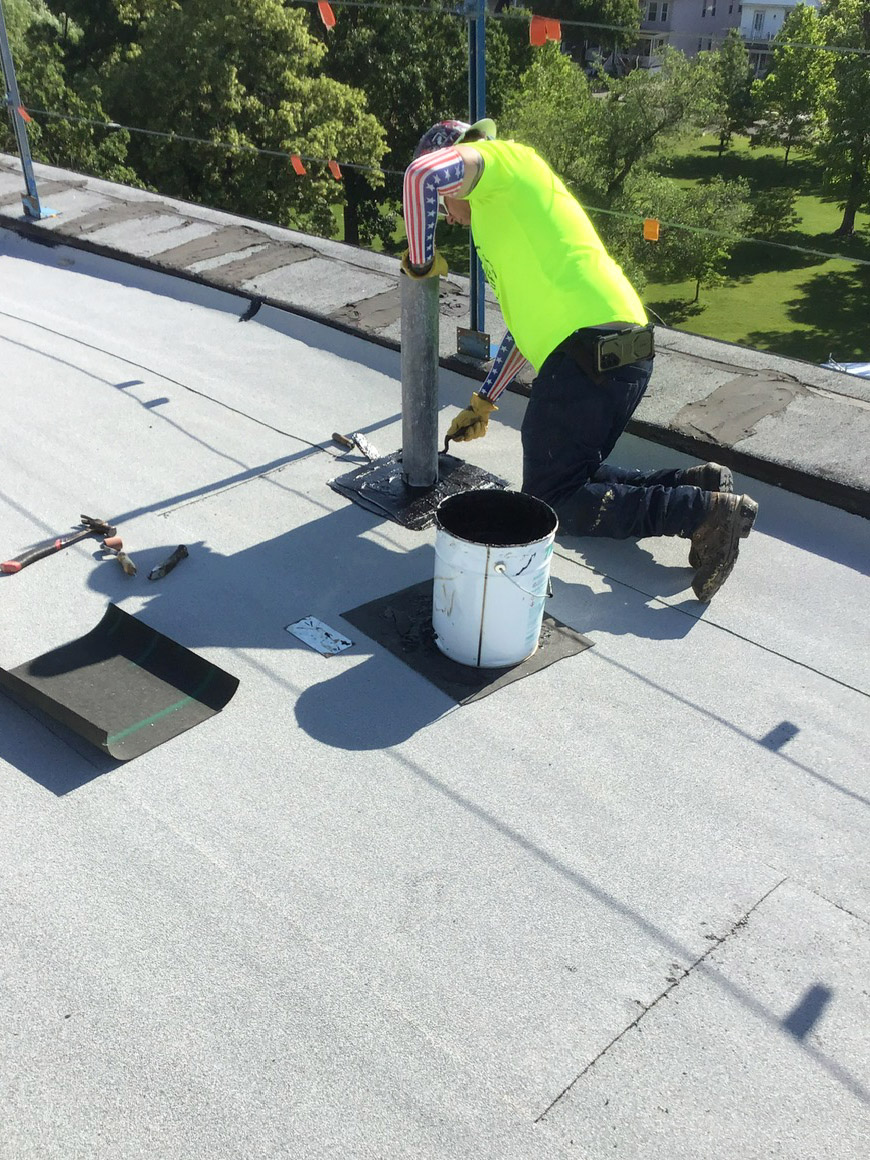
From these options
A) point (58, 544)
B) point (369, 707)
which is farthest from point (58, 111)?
point (369, 707)

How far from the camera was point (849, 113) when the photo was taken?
26.7m

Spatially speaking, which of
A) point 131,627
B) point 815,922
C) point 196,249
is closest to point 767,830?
point 815,922

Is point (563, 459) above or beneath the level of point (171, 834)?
above

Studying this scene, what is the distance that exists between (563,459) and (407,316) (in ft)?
2.98

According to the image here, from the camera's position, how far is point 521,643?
351 cm

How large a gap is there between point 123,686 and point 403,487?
1.78 m

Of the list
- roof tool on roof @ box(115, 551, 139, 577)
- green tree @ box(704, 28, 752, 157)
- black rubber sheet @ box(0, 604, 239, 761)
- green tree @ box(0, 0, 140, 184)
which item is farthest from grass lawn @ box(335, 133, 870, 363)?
black rubber sheet @ box(0, 604, 239, 761)

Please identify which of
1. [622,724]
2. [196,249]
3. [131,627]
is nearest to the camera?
[622,724]

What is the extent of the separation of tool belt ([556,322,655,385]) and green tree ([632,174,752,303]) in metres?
22.8

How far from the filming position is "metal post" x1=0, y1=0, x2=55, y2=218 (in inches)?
285

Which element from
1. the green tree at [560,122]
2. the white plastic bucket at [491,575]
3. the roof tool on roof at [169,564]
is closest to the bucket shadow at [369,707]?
the white plastic bucket at [491,575]

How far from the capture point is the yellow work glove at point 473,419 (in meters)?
4.27

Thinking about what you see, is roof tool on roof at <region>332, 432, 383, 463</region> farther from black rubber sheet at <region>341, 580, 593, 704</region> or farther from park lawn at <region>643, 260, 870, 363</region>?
park lawn at <region>643, 260, 870, 363</region>

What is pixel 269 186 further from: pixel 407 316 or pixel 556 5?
pixel 556 5
